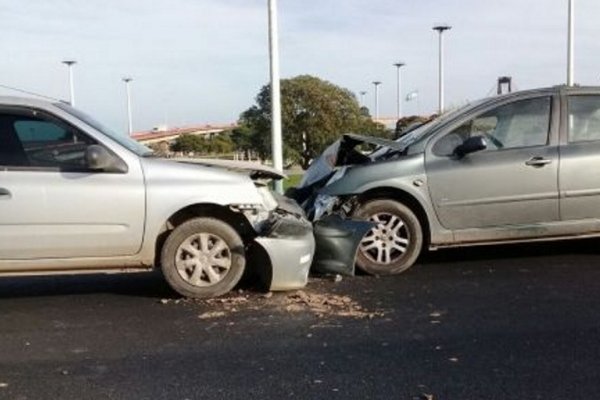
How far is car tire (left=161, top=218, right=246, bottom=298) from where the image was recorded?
21.5 ft

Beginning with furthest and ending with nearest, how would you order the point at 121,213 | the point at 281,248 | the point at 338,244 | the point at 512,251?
the point at 512,251, the point at 338,244, the point at 281,248, the point at 121,213

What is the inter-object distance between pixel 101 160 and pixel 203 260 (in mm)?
1140

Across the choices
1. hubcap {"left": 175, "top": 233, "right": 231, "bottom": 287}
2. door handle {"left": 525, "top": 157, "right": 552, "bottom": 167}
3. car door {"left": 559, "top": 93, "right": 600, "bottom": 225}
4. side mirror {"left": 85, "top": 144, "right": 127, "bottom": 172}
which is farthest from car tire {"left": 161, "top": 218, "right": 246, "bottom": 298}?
car door {"left": 559, "top": 93, "right": 600, "bottom": 225}

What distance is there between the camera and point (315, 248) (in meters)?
7.26

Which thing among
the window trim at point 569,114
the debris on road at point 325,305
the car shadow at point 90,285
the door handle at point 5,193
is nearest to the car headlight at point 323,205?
the debris on road at point 325,305

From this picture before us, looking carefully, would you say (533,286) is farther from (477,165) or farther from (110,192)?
(110,192)

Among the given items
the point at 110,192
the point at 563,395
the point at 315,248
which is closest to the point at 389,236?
the point at 315,248

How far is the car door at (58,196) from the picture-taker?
6.28 m

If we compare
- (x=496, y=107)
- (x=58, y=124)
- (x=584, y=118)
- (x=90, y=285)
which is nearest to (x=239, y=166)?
(x=58, y=124)

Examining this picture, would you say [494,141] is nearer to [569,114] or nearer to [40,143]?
[569,114]

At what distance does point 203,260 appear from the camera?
21.6 ft

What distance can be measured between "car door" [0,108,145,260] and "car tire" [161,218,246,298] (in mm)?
325

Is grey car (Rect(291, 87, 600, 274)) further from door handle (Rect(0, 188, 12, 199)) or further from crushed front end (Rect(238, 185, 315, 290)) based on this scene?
door handle (Rect(0, 188, 12, 199))

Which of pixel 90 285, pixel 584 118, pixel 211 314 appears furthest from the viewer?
pixel 584 118
